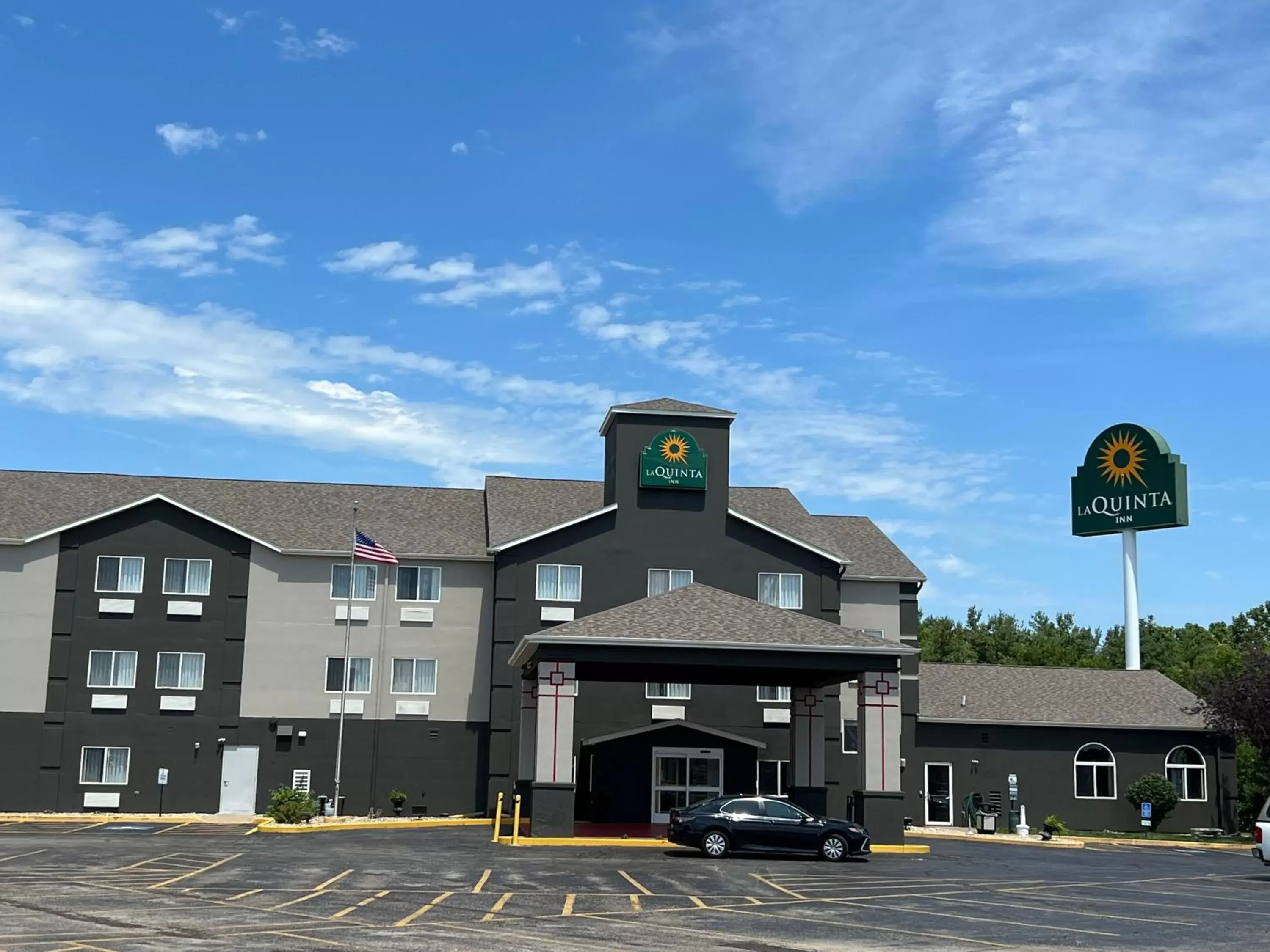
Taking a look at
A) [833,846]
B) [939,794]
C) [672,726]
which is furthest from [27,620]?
[939,794]

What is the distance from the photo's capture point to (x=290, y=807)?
129ft

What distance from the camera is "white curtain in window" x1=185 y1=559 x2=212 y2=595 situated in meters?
48.7

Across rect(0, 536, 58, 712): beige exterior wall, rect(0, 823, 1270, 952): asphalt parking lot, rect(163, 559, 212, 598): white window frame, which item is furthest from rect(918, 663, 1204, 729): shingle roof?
rect(0, 536, 58, 712): beige exterior wall

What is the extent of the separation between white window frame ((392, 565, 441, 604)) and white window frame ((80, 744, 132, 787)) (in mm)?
10299

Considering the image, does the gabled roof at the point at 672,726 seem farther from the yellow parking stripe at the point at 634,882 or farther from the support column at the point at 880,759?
the yellow parking stripe at the point at 634,882

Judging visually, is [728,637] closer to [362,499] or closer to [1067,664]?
[362,499]

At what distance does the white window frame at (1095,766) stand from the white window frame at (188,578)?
32.4 metres

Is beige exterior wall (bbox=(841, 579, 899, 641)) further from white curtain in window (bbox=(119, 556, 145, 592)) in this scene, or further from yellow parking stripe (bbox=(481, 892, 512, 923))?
yellow parking stripe (bbox=(481, 892, 512, 923))

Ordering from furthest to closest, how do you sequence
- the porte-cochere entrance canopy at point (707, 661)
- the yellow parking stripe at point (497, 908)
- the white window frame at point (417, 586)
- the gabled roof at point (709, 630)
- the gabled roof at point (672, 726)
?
the white window frame at point (417, 586) < the gabled roof at point (672, 726) < the gabled roof at point (709, 630) < the porte-cochere entrance canopy at point (707, 661) < the yellow parking stripe at point (497, 908)

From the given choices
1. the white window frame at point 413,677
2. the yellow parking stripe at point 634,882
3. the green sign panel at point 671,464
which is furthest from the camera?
the green sign panel at point 671,464

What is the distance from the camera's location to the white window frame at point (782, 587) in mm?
49656

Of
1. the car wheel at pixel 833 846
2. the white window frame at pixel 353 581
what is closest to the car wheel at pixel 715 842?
the car wheel at pixel 833 846

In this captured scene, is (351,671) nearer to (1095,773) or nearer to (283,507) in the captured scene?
(283,507)

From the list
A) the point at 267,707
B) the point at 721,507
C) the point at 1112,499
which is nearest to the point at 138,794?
the point at 267,707
